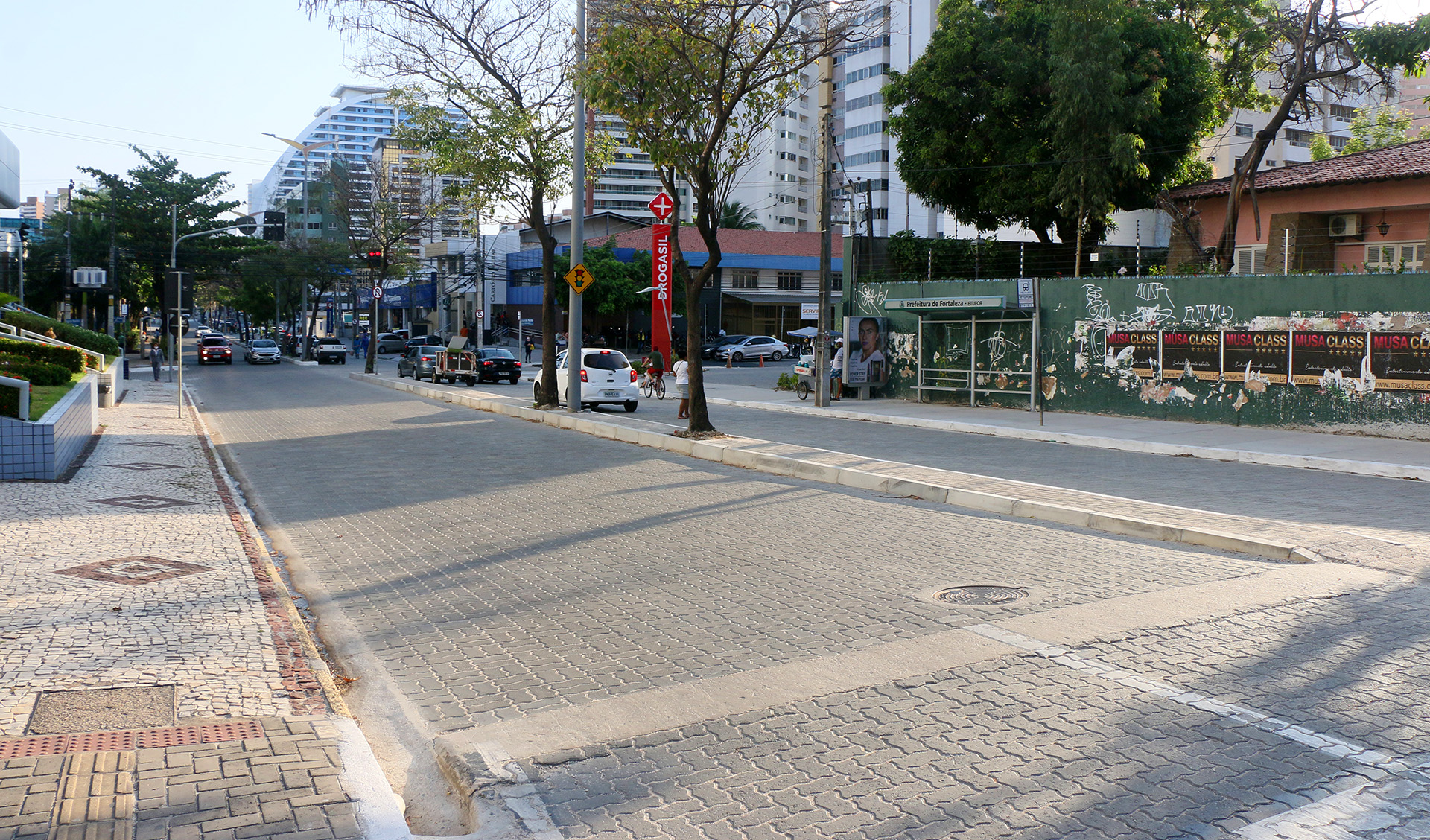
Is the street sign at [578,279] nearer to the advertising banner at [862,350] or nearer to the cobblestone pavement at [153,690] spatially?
the advertising banner at [862,350]

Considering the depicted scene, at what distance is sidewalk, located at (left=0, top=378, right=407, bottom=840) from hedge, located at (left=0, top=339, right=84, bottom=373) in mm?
11661

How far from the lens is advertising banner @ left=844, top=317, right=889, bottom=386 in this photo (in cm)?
2795

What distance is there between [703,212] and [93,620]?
43.3ft

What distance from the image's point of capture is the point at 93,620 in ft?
20.5

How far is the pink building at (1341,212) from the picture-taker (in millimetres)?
27266

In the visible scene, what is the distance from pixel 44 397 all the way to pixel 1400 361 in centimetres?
2039

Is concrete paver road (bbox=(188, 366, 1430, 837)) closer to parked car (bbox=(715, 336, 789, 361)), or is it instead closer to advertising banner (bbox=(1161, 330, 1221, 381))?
advertising banner (bbox=(1161, 330, 1221, 381))

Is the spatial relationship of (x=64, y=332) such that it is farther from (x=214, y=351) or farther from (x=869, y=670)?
(x=869, y=670)

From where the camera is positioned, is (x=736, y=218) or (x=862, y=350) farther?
(x=736, y=218)

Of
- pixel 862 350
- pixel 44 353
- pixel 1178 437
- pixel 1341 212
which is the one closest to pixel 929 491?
pixel 1178 437

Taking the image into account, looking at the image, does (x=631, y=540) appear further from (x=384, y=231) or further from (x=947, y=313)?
(x=384, y=231)

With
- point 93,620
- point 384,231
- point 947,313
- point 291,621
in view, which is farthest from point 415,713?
point 384,231

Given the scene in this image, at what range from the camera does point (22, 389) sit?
11.7 metres

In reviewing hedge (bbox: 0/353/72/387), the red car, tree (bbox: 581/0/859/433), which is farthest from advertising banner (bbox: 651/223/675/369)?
hedge (bbox: 0/353/72/387)
